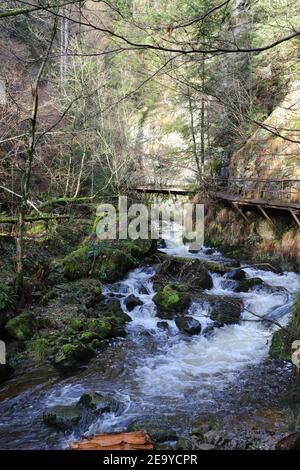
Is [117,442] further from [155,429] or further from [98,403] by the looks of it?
[98,403]

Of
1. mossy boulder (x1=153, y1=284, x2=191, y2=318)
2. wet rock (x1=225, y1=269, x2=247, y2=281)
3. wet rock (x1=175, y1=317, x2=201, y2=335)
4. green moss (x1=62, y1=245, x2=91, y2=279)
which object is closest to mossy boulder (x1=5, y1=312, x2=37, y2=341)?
green moss (x1=62, y1=245, x2=91, y2=279)

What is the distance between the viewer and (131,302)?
8.62m

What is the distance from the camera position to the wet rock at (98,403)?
15.9ft

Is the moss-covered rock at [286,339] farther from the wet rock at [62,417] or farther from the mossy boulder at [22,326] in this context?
the mossy boulder at [22,326]

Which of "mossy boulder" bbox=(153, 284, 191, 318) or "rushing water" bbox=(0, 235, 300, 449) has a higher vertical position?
"mossy boulder" bbox=(153, 284, 191, 318)

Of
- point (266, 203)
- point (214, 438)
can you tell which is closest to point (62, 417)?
point (214, 438)

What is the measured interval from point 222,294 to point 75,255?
413cm

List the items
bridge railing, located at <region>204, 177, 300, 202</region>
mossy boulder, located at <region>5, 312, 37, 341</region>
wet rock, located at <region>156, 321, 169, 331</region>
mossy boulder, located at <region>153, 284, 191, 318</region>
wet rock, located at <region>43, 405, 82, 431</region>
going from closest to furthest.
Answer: wet rock, located at <region>43, 405, 82, 431</region>, mossy boulder, located at <region>5, 312, 37, 341</region>, wet rock, located at <region>156, 321, 169, 331</region>, mossy boulder, located at <region>153, 284, 191, 318</region>, bridge railing, located at <region>204, 177, 300, 202</region>

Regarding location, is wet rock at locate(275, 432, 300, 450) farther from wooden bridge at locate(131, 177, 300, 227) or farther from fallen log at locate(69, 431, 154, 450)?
wooden bridge at locate(131, 177, 300, 227)

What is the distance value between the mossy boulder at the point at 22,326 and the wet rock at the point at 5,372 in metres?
0.90

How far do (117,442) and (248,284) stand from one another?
6260mm

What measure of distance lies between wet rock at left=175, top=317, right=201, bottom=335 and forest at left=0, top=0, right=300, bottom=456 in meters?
0.02

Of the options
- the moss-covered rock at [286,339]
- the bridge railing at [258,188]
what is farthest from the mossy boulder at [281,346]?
the bridge railing at [258,188]

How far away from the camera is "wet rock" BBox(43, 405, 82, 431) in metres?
4.56
